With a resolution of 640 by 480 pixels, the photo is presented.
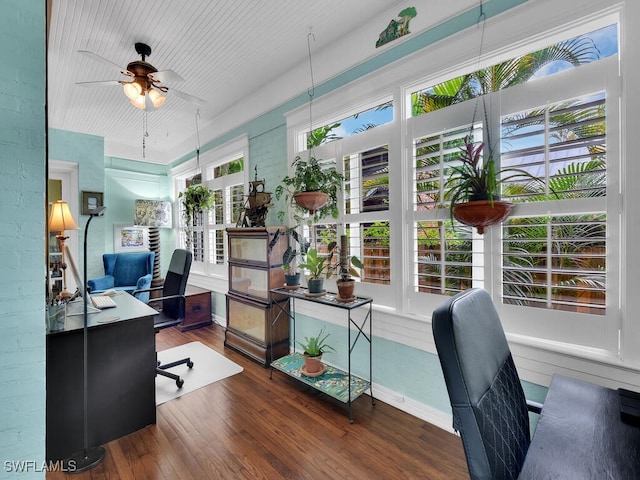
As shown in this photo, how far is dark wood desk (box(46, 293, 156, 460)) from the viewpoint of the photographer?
1.75 m

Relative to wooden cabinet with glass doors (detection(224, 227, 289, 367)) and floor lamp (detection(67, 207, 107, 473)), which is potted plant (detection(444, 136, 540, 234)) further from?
floor lamp (detection(67, 207, 107, 473))

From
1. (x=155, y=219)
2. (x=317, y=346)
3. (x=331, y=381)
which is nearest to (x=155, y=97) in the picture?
(x=317, y=346)

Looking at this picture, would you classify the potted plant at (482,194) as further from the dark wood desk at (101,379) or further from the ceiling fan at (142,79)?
the ceiling fan at (142,79)

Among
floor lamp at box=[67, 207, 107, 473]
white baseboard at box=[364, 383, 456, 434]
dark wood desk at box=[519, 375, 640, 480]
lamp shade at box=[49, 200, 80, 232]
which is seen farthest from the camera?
lamp shade at box=[49, 200, 80, 232]

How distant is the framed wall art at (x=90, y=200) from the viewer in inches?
183

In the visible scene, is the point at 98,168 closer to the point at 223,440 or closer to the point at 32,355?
the point at 32,355

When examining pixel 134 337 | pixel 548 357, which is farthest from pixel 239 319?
pixel 548 357

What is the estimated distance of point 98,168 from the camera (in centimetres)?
476

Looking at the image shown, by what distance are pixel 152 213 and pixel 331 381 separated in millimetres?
4384

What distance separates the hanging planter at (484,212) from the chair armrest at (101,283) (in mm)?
4905

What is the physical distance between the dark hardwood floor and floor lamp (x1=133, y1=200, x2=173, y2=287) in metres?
3.63

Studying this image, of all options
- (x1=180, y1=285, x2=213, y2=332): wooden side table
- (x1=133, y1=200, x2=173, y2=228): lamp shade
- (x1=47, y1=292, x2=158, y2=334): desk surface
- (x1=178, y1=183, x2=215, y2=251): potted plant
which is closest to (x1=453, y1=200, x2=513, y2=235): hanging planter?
(x1=47, y1=292, x2=158, y2=334): desk surface

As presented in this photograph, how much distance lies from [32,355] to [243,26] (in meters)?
2.57

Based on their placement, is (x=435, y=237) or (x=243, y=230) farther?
(x=243, y=230)
